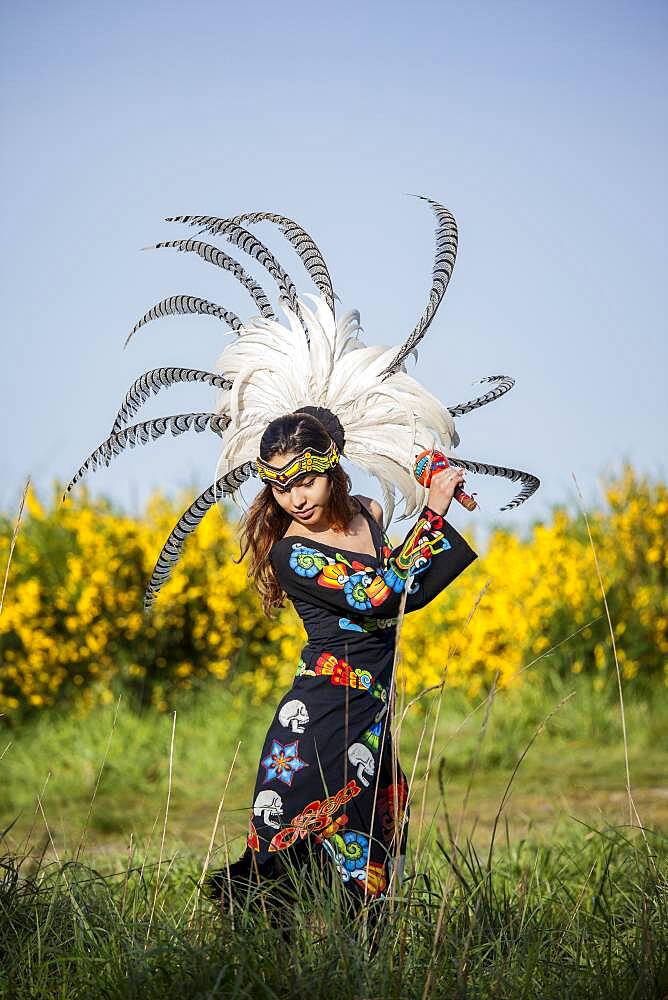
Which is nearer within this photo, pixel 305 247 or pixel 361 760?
pixel 361 760

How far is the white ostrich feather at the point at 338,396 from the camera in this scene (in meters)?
3.30

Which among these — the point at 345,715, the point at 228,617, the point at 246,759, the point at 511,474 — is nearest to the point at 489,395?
the point at 511,474

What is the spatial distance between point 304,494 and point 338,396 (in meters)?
0.36

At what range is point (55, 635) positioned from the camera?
8.80 metres

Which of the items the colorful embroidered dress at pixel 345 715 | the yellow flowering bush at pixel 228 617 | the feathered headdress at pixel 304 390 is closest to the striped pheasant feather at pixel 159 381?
the feathered headdress at pixel 304 390

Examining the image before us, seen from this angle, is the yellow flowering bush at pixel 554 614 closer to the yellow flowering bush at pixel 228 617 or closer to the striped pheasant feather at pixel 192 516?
the yellow flowering bush at pixel 228 617

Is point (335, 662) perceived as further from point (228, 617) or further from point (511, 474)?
point (228, 617)

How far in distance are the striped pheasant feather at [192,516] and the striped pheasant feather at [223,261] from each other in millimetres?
533

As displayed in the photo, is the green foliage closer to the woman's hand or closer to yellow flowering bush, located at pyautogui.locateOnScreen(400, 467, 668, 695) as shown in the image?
the woman's hand

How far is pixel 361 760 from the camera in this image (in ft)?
9.83

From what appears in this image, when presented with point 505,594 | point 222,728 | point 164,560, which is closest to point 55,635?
point 222,728

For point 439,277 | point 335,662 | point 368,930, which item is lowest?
point 368,930

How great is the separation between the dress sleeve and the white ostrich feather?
1.03ft

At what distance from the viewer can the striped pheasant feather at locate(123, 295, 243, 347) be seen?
3.54m
